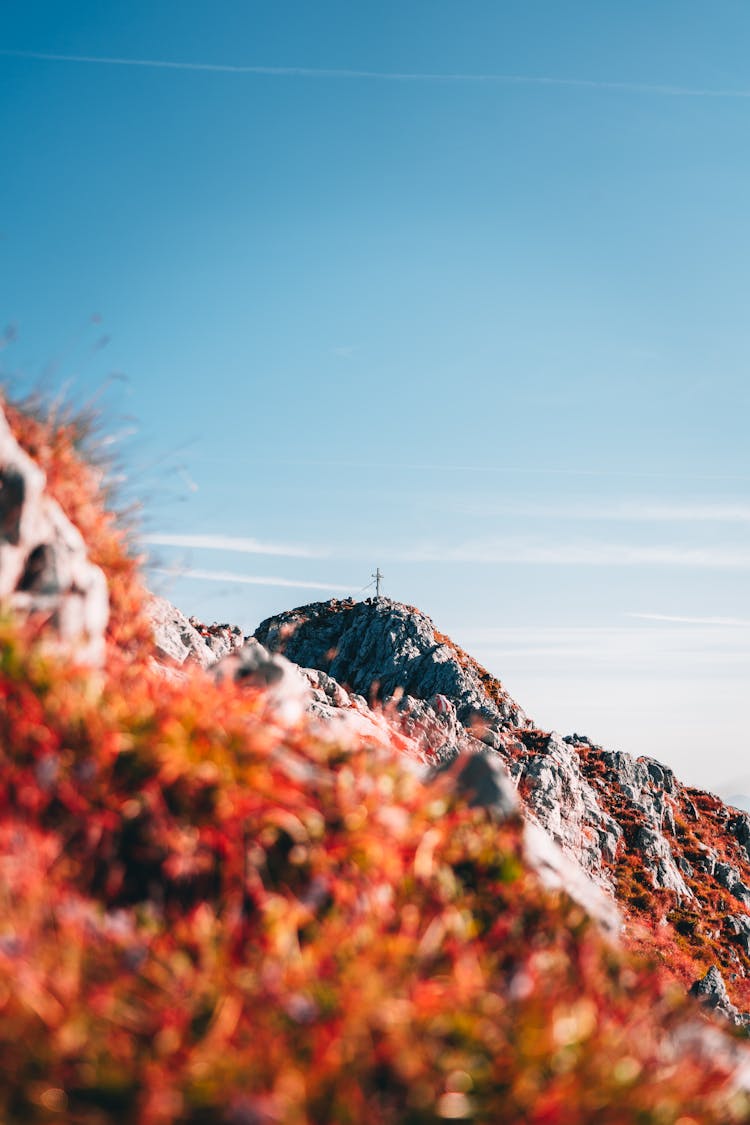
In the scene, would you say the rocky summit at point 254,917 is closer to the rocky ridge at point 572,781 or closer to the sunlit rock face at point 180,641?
the sunlit rock face at point 180,641

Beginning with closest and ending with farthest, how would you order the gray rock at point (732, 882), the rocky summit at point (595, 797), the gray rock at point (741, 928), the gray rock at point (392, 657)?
1. the rocky summit at point (595, 797)
2. the gray rock at point (741, 928)
3. the gray rock at point (732, 882)
4. the gray rock at point (392, 657)

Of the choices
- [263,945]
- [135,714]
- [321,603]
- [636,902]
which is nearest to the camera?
[263,945]

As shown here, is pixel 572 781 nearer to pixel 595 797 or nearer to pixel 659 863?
pixel 595 797

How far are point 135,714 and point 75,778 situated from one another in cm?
68

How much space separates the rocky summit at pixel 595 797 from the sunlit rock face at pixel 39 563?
10.9 metres

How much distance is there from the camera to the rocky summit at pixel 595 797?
33781 mm

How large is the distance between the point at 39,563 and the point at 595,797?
4294 centimetres

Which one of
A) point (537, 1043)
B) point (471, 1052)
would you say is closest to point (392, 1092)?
point (471, 1052)

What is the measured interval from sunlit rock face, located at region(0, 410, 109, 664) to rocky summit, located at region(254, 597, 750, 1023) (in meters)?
10.9

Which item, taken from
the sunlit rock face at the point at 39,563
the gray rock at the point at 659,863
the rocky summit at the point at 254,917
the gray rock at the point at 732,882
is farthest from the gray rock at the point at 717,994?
the sunlit rock face at the point at 39,563

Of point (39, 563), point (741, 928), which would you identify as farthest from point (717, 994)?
point (39, 563)

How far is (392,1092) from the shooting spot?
3650 millimetres

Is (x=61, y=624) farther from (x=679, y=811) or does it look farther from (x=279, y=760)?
(x=679, y=811)

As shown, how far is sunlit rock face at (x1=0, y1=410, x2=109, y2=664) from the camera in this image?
6598 millimetres
